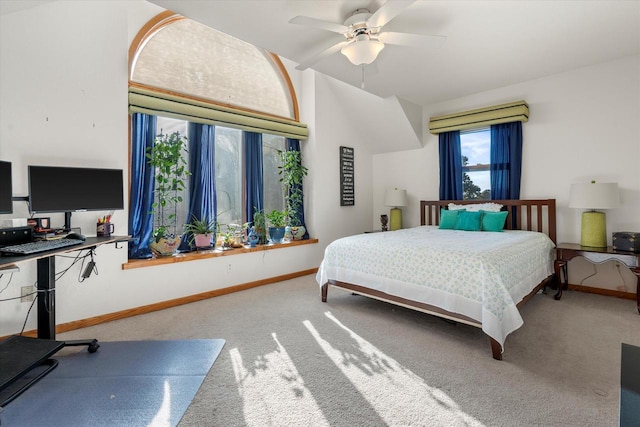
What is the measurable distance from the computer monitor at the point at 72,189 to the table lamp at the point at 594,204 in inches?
182

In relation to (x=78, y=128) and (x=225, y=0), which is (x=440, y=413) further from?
(x=78, y=128)

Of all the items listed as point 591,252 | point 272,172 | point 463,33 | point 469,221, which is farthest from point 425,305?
point 272,172

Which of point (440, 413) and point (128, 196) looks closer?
point (440, 413)

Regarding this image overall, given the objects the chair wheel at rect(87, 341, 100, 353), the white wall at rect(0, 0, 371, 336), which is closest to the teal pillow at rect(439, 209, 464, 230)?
the white wall at rect(0, 0, 371, 336)

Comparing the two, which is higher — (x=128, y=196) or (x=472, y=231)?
(x=128, y=196)

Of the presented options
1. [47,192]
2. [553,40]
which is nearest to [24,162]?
[47,192]

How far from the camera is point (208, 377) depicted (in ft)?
6.46

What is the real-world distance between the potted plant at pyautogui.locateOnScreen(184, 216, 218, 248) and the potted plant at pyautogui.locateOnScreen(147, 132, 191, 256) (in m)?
0.15

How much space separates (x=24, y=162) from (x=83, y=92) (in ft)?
2.59

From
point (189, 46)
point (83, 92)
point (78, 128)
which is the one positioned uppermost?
point (189, 46)

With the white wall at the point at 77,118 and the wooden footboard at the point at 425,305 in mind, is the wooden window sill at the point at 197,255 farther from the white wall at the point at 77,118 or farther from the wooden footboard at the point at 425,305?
the wooden footboard at the point at 425,305

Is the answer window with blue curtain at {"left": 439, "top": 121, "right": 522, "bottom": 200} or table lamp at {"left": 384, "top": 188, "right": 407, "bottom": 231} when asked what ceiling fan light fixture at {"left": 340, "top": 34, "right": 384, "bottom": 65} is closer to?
window with blue curtain at {"left": 439, "top": 121, "right": 522, "bottom": 200}

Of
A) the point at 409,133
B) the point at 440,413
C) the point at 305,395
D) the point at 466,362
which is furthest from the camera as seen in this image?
the point at 409,133

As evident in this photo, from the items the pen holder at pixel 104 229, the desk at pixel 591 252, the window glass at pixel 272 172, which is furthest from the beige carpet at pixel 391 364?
the window glass at pixel 272 172
